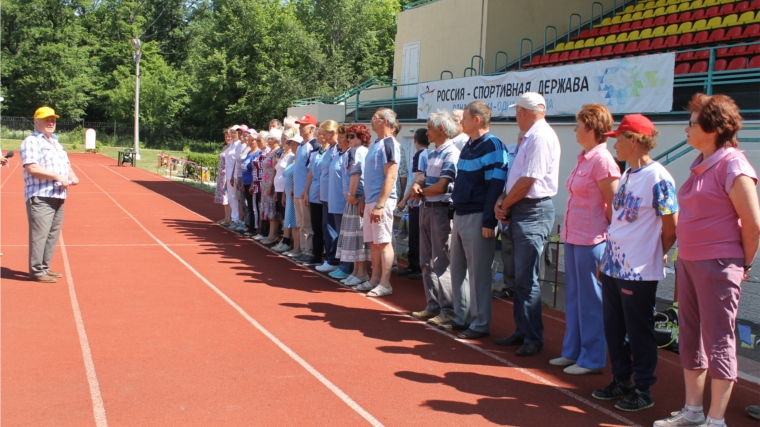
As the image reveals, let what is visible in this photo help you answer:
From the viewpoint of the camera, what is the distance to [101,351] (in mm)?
5570

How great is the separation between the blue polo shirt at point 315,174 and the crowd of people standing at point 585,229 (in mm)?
365

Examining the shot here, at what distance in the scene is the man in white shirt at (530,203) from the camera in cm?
542

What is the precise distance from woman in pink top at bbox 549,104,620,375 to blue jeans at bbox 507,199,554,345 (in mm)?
263

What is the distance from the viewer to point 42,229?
7984 millimetres

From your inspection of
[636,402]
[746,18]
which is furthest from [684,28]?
[636,402]

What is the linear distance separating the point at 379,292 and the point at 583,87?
826 centimetres

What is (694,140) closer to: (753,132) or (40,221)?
(40,221)

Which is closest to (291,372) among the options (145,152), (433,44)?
(433,44)

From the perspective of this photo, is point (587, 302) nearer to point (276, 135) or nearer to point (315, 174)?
point (315, 174)

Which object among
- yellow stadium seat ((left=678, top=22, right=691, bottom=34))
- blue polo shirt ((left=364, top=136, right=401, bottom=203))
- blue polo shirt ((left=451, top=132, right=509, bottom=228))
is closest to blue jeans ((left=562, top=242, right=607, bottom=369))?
blue polo shirt ((left=451, top=132, right=509, bottom=228))

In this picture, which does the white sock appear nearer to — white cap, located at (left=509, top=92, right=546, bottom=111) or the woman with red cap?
the woman with red cap

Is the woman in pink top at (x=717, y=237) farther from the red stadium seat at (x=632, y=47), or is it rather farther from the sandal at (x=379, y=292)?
the red stadium seat at (x=632, y=47)

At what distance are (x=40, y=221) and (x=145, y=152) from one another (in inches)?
1698

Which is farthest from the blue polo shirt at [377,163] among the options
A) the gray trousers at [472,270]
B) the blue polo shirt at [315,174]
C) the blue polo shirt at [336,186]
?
the blue polo shirt at [315,174]
